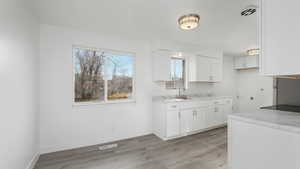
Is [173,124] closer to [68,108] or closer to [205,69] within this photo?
[205,69]

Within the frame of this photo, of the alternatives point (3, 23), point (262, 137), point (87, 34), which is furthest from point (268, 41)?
point (87, 34)

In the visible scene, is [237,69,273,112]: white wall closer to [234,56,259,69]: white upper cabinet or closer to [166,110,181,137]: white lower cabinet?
[234,56,259,69]: white upper cabinet

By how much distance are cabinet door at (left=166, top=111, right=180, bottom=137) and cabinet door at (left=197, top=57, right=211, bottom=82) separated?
1537 mm

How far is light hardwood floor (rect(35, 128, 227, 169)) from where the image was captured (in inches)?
82.4

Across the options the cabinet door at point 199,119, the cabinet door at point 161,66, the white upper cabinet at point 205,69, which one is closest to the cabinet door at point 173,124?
the cabinet door at point 199,119

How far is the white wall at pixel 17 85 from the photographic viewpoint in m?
1.29

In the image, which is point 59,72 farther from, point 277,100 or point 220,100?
point 220,100

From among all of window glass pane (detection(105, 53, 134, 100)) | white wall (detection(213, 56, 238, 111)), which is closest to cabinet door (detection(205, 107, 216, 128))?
white wall (detection(213, 56, 238, 111))

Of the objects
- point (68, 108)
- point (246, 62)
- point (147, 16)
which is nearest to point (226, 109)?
point (246, 62)

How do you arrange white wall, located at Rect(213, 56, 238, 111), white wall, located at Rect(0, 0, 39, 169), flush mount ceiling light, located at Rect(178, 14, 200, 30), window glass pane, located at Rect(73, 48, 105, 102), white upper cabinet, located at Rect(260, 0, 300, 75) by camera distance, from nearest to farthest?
white upper cabinet, located at Rect(260, 0, 300, 75), white wall, located at Rect(0, 0, 39, 169), flush mount ceiling light, located at Rect(178, 14, 200, 30), window glass pane, located at Rect(73, 48, 105, 102), white wall, located at Rect(213, 56, 238, 111)

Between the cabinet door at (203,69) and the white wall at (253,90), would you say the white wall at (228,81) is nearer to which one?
the white wall at (253,90)

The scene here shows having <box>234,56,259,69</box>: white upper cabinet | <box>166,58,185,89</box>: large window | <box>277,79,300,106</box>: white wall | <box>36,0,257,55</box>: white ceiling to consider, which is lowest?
<box>277,79,300,106</box>: white wall

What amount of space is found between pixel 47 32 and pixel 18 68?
1242 mm

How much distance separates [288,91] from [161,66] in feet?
7.93
